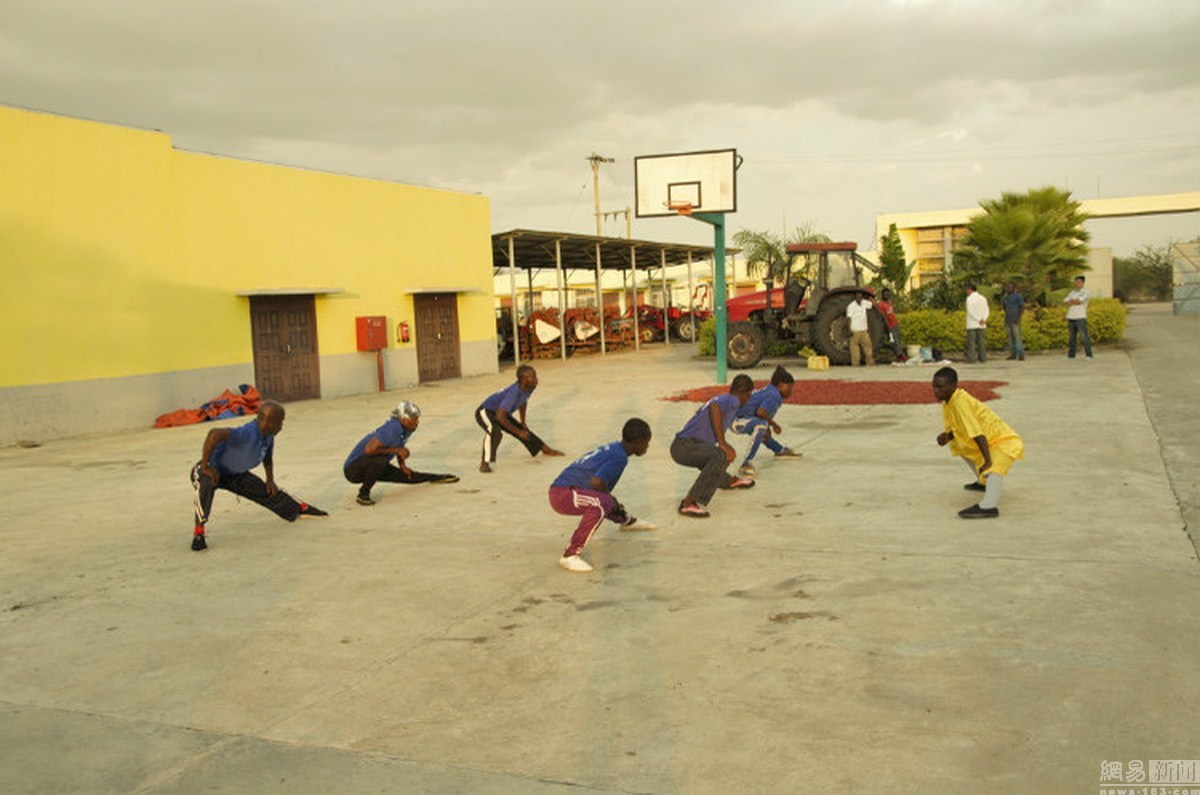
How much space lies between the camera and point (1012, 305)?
2028 centimetres

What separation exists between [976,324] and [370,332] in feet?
42.3

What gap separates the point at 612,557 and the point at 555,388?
13.4 m

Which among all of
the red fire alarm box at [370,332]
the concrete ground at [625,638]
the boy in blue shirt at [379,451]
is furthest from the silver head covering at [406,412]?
the red fire alarm box at [370,332]

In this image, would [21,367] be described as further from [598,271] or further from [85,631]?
[598,271]

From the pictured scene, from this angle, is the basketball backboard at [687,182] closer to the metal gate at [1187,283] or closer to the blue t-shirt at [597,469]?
the blue t-shirt at [597,469]

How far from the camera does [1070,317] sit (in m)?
19.8

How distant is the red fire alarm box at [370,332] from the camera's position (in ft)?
69.3

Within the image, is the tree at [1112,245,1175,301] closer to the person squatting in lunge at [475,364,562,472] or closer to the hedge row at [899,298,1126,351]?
the hedge row at [899,298,1126,351]

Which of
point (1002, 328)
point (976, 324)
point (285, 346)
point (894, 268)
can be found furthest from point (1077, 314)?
point (285, 346)

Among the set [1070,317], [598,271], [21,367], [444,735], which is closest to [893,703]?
[444,735]

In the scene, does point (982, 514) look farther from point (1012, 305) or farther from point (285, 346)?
point (285, 346)

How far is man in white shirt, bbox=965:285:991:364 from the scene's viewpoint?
19.9m

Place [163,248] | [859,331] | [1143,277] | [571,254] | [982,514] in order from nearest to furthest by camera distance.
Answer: [982,514] → [163,248] → [859,331] → [571,254] → [1143,277]

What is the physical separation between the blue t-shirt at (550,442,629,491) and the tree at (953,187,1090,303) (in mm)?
20471
